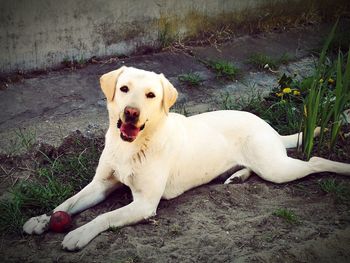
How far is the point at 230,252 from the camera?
306 centimetres

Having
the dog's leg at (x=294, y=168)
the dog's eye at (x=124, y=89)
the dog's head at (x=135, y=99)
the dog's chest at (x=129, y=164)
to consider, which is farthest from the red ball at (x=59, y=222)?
the dog's leg at (x=294, y=168)

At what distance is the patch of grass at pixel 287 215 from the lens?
3.35 meters

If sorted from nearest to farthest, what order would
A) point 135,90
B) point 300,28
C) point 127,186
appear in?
point 135,90
point 127,186
point 300,28

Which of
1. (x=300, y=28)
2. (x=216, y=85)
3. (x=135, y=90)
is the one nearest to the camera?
(x=135, y=90)

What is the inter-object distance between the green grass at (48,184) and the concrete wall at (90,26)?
1.47 m

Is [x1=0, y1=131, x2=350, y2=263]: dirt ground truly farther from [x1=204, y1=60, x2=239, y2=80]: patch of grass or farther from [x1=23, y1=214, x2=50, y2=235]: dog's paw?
[x1=204, y1=60, x2=239, y2=80]: patch of grass

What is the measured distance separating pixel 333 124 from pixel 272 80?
77.3 inches

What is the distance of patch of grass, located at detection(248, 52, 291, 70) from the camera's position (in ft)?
20.2

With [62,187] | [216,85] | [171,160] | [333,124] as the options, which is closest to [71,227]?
[62,187]

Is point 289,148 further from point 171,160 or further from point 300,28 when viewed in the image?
point 300,28

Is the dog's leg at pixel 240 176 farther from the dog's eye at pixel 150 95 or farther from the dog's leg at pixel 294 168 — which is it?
the dog's eye at pixel 150 95

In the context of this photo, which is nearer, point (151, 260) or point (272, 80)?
point (151, 260)

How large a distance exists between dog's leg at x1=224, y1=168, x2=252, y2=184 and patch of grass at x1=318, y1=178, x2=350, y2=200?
56 cm

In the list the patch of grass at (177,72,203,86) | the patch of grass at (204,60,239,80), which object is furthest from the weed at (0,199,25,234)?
the patch of grass at (204,60,239,80)
